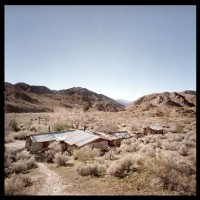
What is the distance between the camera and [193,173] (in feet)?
34.3

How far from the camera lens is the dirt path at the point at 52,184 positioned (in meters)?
10.8

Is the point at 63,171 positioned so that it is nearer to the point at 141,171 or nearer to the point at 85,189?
the point at 85,189

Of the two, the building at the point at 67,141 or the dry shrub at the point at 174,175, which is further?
the building at the point at 67,141

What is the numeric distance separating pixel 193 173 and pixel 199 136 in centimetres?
663

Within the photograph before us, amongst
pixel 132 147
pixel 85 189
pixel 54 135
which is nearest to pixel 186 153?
pixel 132 147

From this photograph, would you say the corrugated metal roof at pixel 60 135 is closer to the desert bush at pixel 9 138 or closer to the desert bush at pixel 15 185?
the desert bush at pixel 9 138

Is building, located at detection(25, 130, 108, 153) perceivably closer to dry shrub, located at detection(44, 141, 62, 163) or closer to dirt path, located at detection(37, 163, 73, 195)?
dry shrub, located at detection(44, 141, 62, 163)

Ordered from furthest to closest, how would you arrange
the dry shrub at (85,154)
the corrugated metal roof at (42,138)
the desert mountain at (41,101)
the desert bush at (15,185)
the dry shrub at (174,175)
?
the desert mountain at (41,101)
the corrugated metal roof at (42,138)
the dry shrub at (85,154)
the desert bush at (15,185)
the dry shrub at (174,175)

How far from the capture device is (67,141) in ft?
72.7

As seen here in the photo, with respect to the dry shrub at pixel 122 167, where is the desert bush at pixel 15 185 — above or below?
below

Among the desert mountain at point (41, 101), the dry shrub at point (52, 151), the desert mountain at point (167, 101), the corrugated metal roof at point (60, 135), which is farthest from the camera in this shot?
the desert mountain at point (41, 101)

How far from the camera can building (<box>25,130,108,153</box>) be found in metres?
20.9

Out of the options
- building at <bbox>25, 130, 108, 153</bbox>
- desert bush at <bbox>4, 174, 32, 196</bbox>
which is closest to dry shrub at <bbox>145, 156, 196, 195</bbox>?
desert bush at <bbox>4, 174, 32, 196</bbox>

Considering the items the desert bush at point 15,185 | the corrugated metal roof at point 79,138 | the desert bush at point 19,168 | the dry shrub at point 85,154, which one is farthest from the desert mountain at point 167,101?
the desert bush at point 15,185
